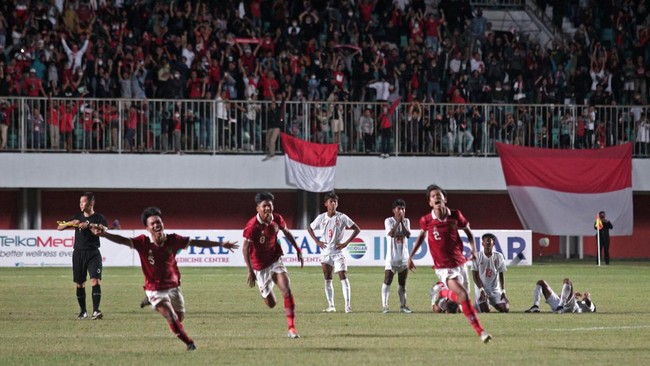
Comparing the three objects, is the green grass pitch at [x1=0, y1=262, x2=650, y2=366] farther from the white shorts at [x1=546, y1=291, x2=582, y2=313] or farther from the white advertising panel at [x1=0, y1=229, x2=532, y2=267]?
the white advertising panel at [x1=0, y1=229, x2=532, y2=267]

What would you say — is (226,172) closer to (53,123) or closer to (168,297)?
(53,123)

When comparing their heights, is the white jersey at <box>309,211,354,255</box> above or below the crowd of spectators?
below

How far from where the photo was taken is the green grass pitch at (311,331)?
13930 millimetres

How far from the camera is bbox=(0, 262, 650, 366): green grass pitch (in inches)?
548

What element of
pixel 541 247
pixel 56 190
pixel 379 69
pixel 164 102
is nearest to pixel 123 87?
pixel 164 102

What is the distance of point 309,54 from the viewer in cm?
4084

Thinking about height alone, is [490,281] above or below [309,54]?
below

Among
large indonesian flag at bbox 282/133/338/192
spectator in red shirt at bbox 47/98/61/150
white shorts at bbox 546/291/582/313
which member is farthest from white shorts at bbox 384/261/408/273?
spectator in red shirt at bbox 47/98/61/150

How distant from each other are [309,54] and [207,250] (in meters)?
7.54

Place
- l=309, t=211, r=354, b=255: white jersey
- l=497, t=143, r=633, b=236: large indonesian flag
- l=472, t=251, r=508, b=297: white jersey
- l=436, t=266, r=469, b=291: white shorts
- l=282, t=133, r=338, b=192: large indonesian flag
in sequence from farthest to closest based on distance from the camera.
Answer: l=497, t=143, r=633, b=236: large indonesian flag, l=282, t=133, r=338, b=192: large indonesian flag, l=309, t=211, r=354, b=255: white jersey, l=472, t=251, r=508, b=297: white jersey, l=436, t=266, r=469, b=291: white shorts

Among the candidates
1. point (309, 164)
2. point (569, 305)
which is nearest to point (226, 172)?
point (309, 164)

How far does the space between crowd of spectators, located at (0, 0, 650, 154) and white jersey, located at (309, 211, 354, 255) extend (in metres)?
18.0

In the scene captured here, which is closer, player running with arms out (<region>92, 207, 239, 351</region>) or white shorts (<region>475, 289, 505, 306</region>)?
player running with arms out (<region>92, 207, 239, 351</region>)

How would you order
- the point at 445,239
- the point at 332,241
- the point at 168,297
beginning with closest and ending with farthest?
the point at 168,297, the point at 445,239, the point at 332,241
